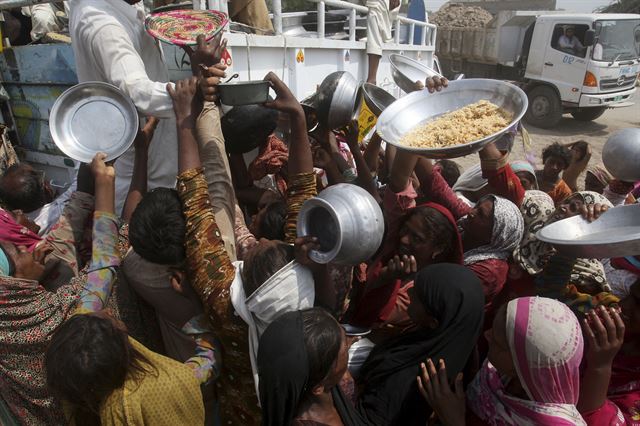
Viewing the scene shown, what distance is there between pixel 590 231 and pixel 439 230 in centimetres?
68

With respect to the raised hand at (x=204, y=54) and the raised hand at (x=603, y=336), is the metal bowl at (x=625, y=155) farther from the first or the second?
the raised hand at (x=204, y=54)

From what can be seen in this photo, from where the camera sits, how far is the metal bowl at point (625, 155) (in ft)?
8.34

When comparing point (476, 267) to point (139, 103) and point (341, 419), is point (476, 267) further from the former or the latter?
point (139, 103)

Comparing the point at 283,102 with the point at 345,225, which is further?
the point at 283,102

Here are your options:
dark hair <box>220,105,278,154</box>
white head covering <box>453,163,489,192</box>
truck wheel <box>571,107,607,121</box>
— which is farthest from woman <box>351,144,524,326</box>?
truck wheel <box>571,107,607,121</box>

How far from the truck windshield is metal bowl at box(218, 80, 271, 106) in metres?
12.8

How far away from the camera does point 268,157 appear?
2715 millimetres

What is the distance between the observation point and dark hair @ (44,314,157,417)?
1.31m

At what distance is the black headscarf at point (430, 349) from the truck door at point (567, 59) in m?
12.8

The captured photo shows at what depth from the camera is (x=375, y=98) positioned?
9.14 feet

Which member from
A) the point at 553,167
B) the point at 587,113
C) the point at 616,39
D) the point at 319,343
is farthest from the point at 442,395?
the point at 587,113

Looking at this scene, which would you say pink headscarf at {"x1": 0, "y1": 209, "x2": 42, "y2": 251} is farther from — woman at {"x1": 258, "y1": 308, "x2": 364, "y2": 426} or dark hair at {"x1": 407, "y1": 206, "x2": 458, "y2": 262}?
dark hair at {"x1": 407, "y1": 206, "x2": 458, "y2": 262}

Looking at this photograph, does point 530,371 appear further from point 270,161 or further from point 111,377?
point 270,161

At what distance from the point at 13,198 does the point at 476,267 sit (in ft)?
8.77
